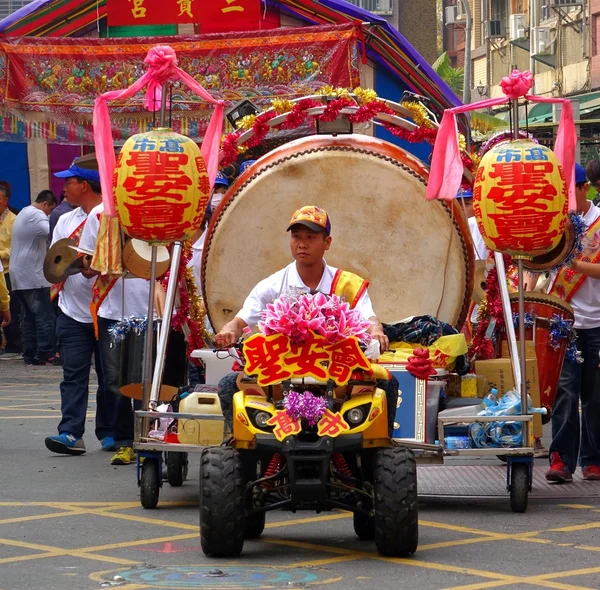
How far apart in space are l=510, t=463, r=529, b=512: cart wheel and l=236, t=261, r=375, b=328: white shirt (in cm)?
118

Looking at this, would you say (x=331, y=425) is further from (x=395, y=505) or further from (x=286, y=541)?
(x=286, y=541)

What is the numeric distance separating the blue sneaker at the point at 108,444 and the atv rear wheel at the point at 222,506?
4.17 metres

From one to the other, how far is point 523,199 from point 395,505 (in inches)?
85.2

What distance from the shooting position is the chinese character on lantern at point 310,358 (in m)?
6.91

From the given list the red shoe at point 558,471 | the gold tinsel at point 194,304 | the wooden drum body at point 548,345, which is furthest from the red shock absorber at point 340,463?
the gold tinsel at point 194,304

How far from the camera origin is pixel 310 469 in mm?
6746

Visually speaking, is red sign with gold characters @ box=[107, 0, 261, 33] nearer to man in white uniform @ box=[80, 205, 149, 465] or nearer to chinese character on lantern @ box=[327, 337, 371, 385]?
man in white uniform @ box=[80, 205, 149, 465]

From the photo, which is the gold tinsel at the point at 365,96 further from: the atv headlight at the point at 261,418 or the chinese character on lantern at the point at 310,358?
the atv headlight at the point at 261,418

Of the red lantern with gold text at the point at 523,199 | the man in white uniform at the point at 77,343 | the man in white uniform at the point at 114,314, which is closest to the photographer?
the red lantern with gold text at the point at 523,199

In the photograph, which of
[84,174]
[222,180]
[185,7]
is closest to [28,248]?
[185,7]

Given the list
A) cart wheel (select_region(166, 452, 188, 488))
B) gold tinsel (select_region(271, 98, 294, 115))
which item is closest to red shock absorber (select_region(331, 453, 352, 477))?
cart wheel (select_region(166, 452, 188, 488))

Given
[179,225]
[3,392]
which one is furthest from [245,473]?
[3,392]

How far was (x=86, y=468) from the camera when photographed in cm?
1003

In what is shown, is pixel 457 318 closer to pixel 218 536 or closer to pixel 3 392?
pixel 218 536
